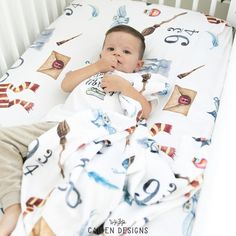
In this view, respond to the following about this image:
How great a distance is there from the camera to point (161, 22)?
4.76 ft

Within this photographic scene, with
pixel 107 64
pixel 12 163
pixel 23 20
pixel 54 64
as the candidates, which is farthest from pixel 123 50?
pixel 12 163

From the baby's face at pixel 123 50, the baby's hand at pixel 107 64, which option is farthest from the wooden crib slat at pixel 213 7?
the baby's hand at pixel 107 64

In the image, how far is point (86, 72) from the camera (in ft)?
4.05

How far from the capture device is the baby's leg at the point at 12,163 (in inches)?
34.4

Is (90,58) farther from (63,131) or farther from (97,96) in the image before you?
(63,131)

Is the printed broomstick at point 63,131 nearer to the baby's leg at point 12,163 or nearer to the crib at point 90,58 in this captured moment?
the baby's leg at point 12,163

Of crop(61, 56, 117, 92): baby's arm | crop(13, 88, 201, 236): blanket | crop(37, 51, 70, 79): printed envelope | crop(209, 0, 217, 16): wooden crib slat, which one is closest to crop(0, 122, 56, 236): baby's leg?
crop(13, 88, 201, 236): blanket

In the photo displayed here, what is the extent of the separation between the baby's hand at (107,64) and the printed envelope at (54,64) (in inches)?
7.1

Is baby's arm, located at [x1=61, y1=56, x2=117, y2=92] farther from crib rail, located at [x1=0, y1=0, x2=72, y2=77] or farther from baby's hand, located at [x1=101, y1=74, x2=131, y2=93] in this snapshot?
crib rail, located at [x1=0, y1=0, x2=72, y2=77]

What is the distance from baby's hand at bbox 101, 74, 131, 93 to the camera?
1135 millimetres

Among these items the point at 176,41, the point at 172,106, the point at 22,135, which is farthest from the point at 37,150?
the point at 176,41

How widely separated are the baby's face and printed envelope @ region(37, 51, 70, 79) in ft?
0.63

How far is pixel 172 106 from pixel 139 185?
38 cm

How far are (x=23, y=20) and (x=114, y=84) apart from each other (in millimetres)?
476
